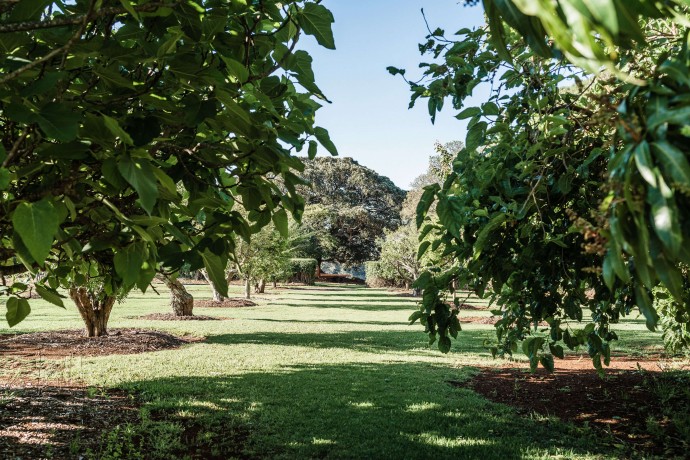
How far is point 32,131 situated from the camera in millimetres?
1663

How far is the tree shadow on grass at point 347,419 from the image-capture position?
517 cm

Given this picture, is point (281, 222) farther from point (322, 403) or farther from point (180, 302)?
point (180, 302)

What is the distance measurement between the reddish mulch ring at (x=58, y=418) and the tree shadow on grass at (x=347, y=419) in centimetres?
50

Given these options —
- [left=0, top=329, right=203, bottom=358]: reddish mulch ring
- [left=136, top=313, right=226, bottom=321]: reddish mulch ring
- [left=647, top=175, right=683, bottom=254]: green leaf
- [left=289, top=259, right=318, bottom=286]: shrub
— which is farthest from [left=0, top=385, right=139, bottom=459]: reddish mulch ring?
[left=289, top=259, right=318, bottom=286]: shrub

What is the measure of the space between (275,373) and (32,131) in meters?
8.08

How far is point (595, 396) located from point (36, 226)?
779 centimetres

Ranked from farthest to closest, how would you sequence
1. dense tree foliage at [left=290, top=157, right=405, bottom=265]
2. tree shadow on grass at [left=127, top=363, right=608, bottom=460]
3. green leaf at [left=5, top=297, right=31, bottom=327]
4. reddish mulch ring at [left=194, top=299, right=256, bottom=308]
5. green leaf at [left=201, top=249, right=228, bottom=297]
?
1. dense tree foliage at [left=290, top=157, right=405, bottom=265]
2. reddish mulch ring at [left=194, top=299, right=256, bottom=308]
3. tree shadow on grass at [left=127, top=363, right=608, bottom=460]
4. green leaf at [left=5, top=297, right=31, bottom=327]
5. green leaf at [left=201, top=249, right=228, bottom=297]

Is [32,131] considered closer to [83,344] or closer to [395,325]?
[83,344]

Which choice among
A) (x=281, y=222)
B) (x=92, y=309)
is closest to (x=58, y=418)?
(x=281, y=222)

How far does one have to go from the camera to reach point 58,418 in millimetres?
5863

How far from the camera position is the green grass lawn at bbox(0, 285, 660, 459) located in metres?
5.22

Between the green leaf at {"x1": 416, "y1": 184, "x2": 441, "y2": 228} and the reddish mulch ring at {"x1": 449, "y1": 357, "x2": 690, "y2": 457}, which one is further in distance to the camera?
the reddish mulch ring at {"x1": 449, "y1": 357, "x2": 690, "y2": 457}

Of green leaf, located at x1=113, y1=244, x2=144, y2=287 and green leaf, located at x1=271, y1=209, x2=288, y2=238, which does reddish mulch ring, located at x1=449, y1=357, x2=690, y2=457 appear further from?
green leaf, located at x1=113, y1=244, x2=144, y2=287

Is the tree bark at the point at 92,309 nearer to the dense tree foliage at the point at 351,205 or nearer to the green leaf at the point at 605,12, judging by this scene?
the green leaf at the point at 605,12
